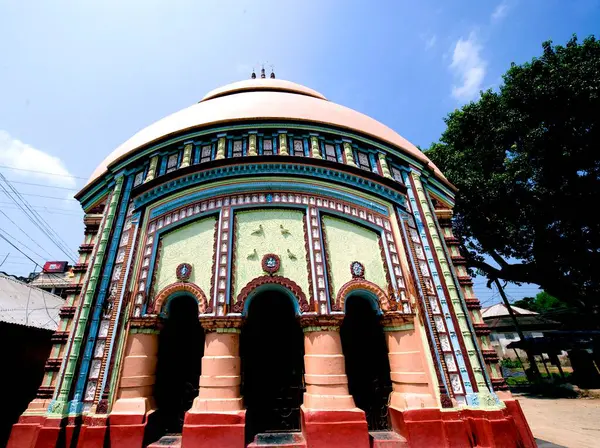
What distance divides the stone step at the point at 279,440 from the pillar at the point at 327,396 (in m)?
0.22

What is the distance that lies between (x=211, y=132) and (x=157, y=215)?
265 centimetres

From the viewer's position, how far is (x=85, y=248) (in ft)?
28.6

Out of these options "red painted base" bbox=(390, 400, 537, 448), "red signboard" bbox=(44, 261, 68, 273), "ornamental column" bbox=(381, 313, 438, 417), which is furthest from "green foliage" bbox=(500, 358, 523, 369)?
"red signboard" bbox=(44, 261, 68, 273)

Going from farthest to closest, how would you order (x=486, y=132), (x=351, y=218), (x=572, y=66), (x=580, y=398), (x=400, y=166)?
(x=486, y=132) → (x=580, y=398) → (x=572, y=66) → (x=400, y=166) → (x=351, y=218)

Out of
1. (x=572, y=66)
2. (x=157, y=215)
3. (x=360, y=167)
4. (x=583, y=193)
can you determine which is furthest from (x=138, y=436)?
(x=572, y=66)

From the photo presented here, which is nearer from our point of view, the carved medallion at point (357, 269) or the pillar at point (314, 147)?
the carved medallion at point (357, 269)

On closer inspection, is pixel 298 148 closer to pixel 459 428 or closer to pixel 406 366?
pixel 406 366

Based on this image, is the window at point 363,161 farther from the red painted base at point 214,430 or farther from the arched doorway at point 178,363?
the red painted base at point 214,430

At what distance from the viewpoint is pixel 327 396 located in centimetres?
617

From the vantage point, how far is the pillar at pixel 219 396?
577cm

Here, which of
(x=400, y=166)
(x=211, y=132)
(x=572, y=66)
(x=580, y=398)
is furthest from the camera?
(x=580, y=398)

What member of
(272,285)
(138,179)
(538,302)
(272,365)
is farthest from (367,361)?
(538,302)

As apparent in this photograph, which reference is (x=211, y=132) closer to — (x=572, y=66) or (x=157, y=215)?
(x=157, y=215)

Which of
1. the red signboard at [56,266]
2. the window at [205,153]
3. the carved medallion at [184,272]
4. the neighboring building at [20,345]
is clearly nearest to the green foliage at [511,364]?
the carved medallion at [184,272]
